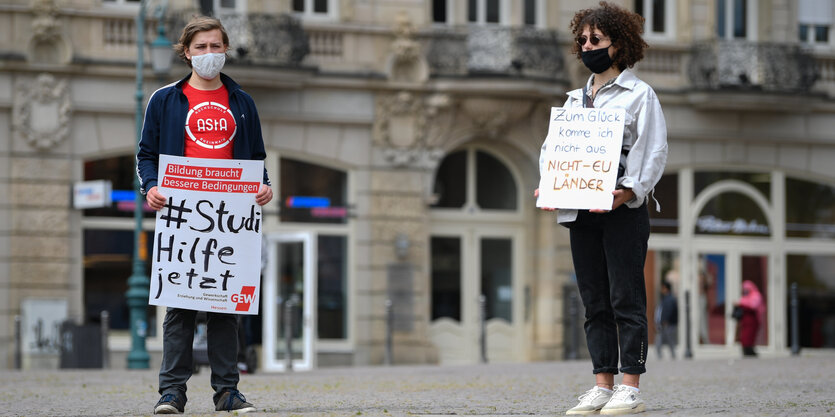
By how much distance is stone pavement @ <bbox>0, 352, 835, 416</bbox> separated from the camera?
29.6 feet

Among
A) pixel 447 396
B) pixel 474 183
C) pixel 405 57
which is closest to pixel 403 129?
pixel 405 57

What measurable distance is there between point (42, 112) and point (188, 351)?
18.8 meters

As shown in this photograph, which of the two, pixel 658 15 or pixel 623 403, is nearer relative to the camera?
pixel 623 403

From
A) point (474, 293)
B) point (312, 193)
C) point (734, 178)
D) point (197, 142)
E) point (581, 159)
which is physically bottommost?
point (474, 293)

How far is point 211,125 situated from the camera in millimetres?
8688

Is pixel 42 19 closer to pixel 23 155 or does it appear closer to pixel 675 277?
pixel 23 155

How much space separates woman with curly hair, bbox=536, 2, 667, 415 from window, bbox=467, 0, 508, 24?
21.2 metres

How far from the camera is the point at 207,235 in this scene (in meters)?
8.74

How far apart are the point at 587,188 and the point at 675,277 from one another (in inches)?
906

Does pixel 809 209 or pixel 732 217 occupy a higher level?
pixel 809 209

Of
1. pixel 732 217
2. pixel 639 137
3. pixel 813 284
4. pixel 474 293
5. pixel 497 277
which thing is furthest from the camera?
pixel 813 284

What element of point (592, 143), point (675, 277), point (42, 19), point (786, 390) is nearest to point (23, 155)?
point (42, 19)

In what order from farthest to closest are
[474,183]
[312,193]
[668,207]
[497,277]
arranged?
[668,207]
[497,277]
[474,183]
[312,193]

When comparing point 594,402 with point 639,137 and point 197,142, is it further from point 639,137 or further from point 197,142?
point 197,142
